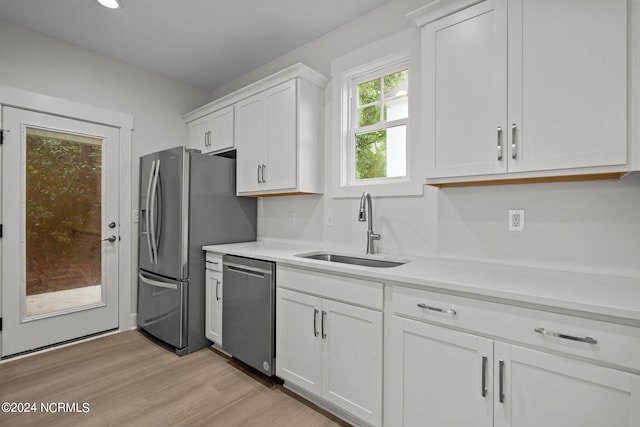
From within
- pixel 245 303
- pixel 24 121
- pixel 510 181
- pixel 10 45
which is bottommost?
pixel 245 303

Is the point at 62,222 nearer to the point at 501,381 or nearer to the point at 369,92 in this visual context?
the point at 369,92

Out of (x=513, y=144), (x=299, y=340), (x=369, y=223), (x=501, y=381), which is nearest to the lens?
(x=501, y=381)

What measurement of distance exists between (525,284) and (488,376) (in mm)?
406

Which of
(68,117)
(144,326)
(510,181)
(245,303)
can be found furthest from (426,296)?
(68,117)

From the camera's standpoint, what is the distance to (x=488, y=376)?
47.7 inches

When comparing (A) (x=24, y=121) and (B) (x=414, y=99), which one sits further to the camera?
(A) (x=24, y=121)

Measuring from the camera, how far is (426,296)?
4.54 feet

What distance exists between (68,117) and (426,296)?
3385 millimetres

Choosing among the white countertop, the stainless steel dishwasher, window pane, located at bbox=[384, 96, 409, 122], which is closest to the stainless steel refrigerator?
the stainless steel dishwasher

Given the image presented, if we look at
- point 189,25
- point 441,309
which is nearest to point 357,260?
point 441,309

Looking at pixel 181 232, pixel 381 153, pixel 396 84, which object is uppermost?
pixel 396 84

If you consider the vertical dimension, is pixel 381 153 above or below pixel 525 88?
below

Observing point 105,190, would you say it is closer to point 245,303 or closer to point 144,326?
point 144,326

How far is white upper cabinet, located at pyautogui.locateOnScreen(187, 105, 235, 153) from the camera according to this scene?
3.04m
